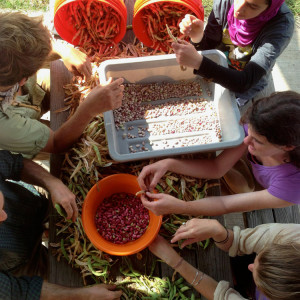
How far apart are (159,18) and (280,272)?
1.27 meters

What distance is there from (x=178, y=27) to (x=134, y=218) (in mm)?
1018

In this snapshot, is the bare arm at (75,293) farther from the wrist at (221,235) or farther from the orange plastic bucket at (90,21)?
the orange plastic bucket at (90,21)

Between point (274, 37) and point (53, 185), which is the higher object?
point (274, 37)

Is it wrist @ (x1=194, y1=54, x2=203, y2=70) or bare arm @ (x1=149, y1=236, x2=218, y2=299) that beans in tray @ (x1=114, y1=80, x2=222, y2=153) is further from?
bare arm @ (x1=149, y1=236, x2=218, y2=299)

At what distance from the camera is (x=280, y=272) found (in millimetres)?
1045

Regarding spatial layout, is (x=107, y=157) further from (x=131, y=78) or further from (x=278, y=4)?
(x=278, y=4)

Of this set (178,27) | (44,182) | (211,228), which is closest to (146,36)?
(178,27)

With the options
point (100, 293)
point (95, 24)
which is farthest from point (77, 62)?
point (100, 293)

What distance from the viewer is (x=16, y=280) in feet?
3.98

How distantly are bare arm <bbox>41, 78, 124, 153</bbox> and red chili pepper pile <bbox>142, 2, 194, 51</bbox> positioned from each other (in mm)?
448

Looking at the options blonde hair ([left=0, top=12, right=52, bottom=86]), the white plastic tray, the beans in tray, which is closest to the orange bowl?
the white plastic tray

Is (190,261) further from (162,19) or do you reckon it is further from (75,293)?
(162,19)

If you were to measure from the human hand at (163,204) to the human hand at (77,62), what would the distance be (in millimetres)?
662

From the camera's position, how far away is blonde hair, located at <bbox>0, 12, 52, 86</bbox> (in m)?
1.21
